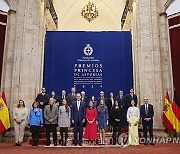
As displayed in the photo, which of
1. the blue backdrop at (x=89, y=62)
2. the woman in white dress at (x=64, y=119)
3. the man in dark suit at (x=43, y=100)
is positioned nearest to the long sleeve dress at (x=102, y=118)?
the woman in white dress at (x=64, y=119)

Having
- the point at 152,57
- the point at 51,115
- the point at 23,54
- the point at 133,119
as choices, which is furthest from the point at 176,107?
the point at 23,54

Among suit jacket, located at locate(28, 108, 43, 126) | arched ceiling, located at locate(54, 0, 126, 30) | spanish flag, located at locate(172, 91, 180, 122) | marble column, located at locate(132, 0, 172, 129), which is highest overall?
arched ceiling, located at locate(54, 0, 126, 30)

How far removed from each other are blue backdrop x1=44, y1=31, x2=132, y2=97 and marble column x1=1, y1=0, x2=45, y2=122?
1132 mm

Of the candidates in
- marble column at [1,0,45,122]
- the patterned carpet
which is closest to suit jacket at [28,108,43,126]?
the patterned carpet

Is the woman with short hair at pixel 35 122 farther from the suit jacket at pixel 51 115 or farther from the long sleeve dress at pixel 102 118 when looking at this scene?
the long sleeve dress at pixel 102 118

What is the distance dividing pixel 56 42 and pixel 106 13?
8514 mm

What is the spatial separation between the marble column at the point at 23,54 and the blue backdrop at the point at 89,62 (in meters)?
1.13

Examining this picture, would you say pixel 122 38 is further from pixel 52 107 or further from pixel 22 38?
pixel 52 107

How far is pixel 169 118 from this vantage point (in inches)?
342

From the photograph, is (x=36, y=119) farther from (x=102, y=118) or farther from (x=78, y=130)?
(x=102, y=118)

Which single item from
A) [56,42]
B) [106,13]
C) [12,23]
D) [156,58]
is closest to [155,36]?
[156,58]

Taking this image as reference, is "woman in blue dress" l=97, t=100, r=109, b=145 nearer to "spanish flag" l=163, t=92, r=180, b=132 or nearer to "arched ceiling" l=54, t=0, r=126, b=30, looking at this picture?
"spanish flag" l=163, t=92, r=180, b=132

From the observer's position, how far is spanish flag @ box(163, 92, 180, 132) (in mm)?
8562

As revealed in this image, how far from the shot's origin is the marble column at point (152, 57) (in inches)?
368
